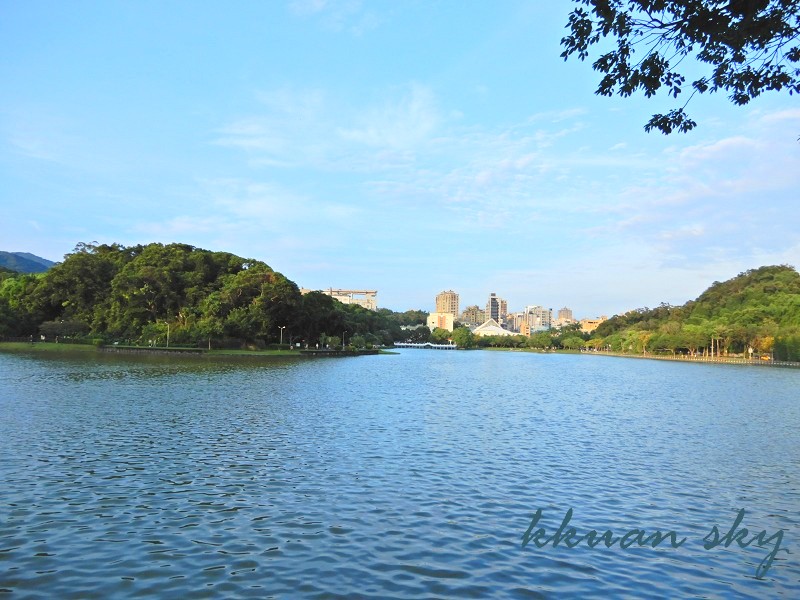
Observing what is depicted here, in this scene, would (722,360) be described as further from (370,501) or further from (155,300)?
(370,501)

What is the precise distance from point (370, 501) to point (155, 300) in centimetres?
7543

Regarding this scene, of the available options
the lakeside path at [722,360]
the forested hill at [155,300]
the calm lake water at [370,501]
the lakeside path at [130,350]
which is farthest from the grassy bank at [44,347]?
the lakeside path at [722,360]

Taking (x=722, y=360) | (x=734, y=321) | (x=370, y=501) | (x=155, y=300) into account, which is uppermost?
(x=734, y=321)

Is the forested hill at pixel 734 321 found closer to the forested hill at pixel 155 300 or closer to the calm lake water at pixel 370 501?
the forested hill at pixel 155 300

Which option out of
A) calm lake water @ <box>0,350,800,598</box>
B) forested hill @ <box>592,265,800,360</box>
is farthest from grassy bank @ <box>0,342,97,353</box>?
forested hill @ <box>592,265,800,360</box>

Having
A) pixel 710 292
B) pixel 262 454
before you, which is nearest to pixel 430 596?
Result: pixel 262 454

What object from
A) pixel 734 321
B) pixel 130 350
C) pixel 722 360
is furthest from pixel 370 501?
pixel 734 321

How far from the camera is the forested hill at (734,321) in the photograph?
115m

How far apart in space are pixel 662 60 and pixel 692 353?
143 m

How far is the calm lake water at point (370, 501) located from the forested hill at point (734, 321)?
103759mm

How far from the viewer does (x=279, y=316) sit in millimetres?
86062

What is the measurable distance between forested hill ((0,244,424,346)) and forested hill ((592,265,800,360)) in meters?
88.0

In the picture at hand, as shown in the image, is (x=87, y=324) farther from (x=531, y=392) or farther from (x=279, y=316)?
(x=531, y=392)

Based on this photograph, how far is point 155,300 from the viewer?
7969 cm
